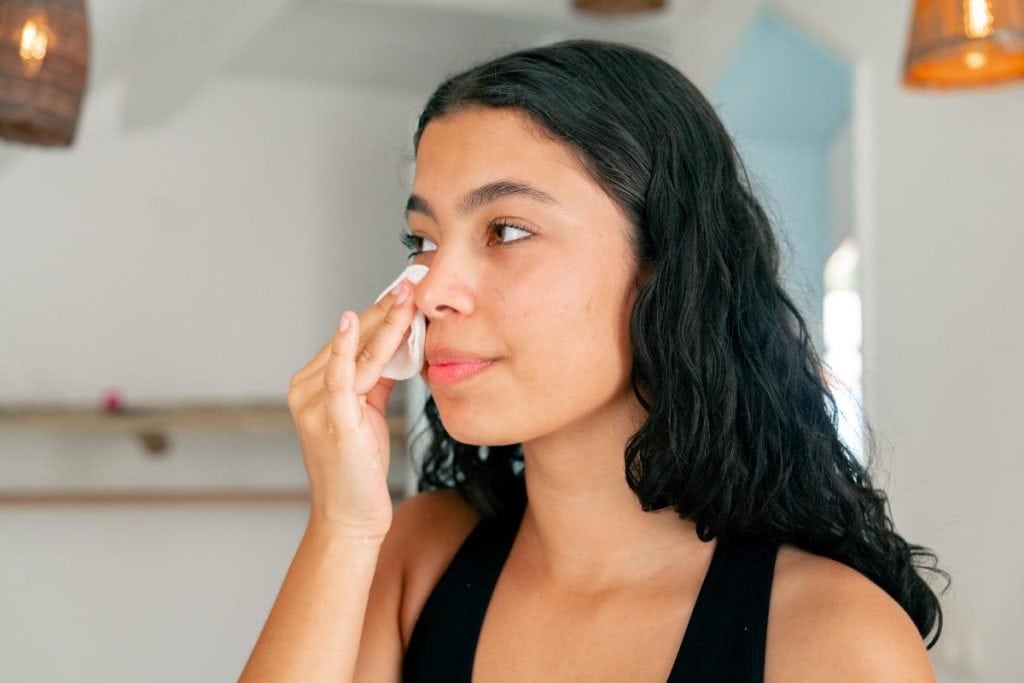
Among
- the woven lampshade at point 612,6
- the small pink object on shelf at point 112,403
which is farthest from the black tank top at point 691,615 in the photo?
the small pink object on shelf at point 112,403

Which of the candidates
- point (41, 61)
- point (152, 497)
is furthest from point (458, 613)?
point (152, 497)

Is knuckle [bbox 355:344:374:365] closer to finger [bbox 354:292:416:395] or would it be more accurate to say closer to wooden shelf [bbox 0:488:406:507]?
finger [bbox 354:292:416:395]

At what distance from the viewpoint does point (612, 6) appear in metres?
3.03

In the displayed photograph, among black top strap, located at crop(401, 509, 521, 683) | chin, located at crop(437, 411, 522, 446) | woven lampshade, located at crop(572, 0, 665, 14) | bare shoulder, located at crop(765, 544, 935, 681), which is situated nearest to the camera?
bare shoulder, located at crop(765, 544, 935, 681)

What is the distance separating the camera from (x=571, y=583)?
1339 mm

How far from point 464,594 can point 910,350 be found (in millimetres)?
1429

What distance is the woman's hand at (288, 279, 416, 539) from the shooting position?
1.27 meters

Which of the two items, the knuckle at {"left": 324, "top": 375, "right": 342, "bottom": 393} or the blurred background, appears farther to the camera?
the blurred background

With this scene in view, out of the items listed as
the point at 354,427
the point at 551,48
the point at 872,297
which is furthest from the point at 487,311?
the point at 872,297

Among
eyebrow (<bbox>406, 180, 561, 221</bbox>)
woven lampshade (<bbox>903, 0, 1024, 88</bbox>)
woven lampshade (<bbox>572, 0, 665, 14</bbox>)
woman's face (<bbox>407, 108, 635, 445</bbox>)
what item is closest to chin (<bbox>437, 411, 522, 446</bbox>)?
woman's face (<bbox>407, 108, 635, 445</bbox>)

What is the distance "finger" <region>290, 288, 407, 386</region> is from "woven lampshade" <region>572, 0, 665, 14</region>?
1.91 m

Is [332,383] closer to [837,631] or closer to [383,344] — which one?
[383,344]

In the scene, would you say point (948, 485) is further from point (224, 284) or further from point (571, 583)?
point (224, 284)

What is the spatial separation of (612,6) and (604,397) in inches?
78.8
